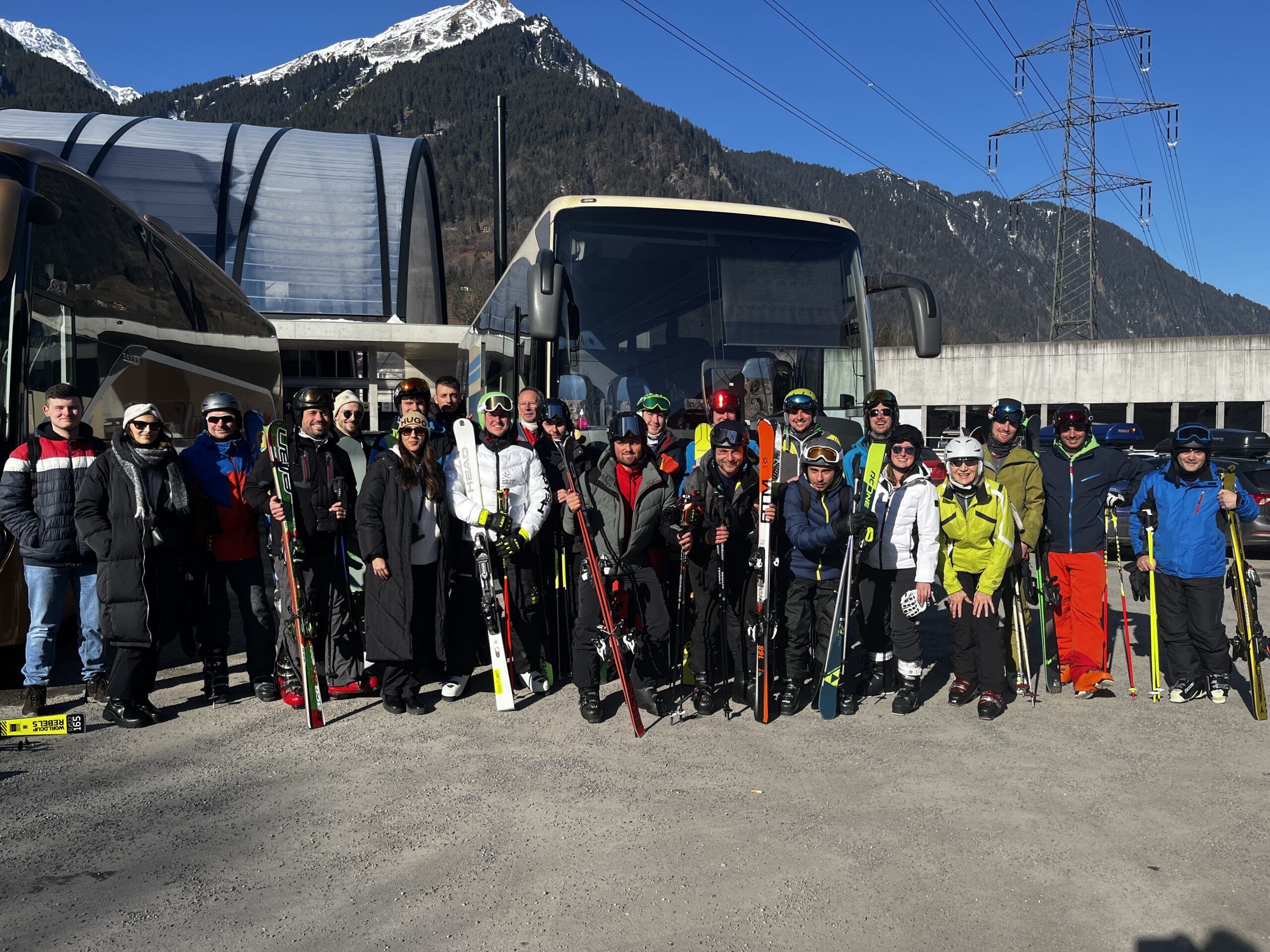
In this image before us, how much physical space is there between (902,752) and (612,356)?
4.22m

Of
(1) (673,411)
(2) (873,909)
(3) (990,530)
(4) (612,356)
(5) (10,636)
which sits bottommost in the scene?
(2) (873,909)

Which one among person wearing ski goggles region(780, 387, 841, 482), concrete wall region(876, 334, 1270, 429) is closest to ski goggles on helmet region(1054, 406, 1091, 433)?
person wearing ski goggles region(780, 387, 841, 482)

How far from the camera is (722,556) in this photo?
5.69 metres

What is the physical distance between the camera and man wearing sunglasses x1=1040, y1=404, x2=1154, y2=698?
6.12 m

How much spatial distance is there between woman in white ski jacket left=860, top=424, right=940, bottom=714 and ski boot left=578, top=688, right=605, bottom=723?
1756mm

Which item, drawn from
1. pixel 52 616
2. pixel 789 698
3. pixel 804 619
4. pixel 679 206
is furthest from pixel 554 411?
pixel 52 616

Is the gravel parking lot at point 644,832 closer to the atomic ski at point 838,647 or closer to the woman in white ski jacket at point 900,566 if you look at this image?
the atomic ski at point 838,647

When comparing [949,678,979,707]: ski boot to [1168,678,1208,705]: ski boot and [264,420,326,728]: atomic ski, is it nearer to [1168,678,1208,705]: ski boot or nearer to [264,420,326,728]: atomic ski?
[1168,678,1208,705]: ski boot

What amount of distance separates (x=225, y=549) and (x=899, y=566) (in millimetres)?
4362

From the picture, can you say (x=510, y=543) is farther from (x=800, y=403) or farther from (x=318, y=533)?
(x=800, y=403)

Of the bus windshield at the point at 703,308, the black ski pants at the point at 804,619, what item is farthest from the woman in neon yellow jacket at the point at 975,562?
the bus windshield at the point at 703,308

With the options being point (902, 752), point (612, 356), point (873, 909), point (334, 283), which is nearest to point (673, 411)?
point (612, 356)

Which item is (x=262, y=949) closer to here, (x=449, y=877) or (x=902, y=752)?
(x=449, y=877)

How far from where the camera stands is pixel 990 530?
A: 572 cm
